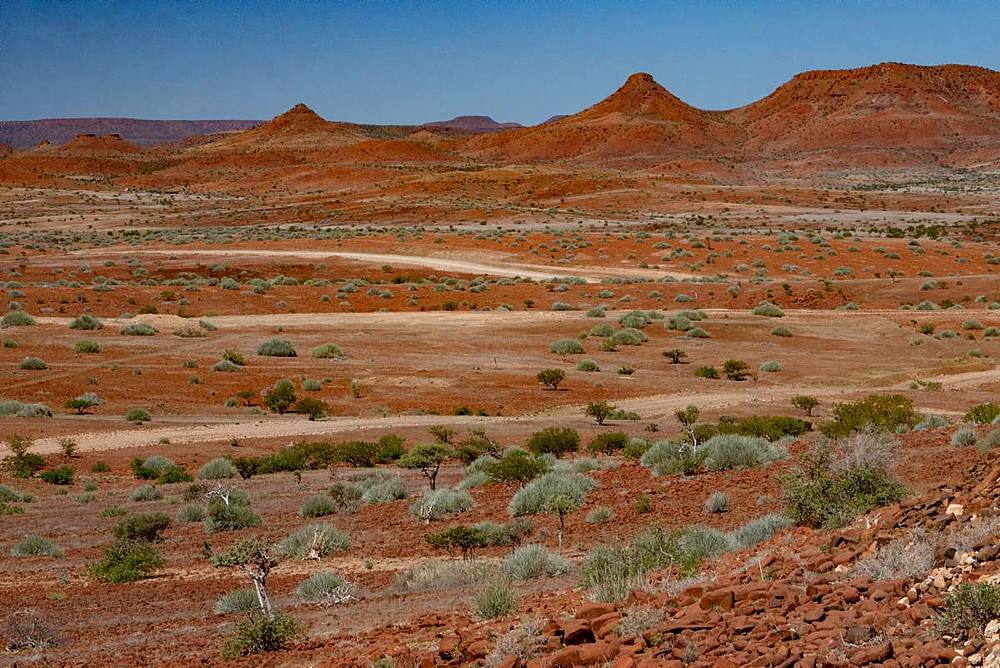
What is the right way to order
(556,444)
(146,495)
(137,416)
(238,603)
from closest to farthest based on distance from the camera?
(238,603)
(146,495)
(556,444)
(137,416)

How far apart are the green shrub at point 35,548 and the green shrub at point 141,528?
912 mm

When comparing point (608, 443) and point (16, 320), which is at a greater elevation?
point (16, 320)

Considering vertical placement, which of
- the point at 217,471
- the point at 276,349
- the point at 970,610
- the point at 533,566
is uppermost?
the point at 970,610

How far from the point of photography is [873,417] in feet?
64.3

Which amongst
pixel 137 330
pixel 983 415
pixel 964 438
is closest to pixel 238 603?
pixel 964 438

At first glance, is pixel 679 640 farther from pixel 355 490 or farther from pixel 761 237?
pixel 761 237

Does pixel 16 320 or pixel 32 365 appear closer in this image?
pixel 32 365

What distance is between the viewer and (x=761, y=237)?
241 feet

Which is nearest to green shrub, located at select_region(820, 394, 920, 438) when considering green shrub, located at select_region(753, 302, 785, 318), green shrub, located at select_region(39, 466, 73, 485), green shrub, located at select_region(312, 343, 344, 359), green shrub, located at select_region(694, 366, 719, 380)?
green shrub, located at select_region(694, 366, 719, 380)

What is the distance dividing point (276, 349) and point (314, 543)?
23.6 metres

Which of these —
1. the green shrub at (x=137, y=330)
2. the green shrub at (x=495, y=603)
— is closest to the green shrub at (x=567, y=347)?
the green shrub at (x=137, y=330)

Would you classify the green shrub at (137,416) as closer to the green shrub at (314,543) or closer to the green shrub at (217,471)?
the green shrub at (217,471)

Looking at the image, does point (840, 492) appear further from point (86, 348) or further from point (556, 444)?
point (86, 348)

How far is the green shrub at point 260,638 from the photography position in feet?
29.5
